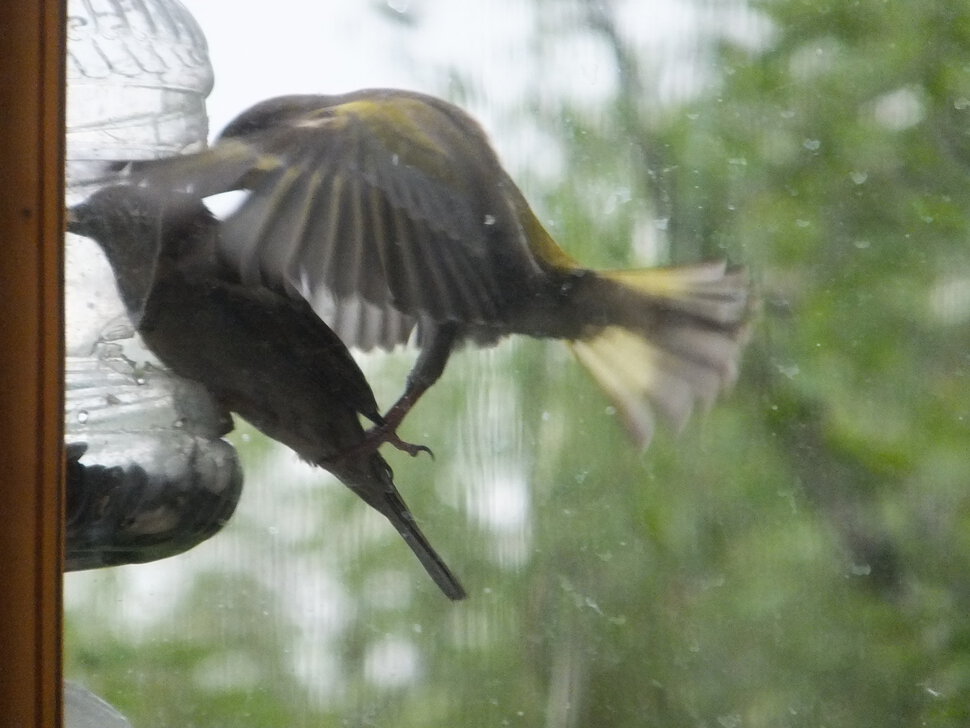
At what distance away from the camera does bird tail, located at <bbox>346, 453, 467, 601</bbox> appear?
60cm

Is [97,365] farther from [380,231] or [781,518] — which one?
[781,518]

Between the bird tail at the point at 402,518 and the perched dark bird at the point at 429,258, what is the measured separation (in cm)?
3

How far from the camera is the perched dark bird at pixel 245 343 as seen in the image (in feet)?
1.88

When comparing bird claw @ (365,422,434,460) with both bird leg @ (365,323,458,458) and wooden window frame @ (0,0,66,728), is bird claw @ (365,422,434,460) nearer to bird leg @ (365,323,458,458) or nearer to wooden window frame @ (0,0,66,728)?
bird leg @ (365,323,458,458)

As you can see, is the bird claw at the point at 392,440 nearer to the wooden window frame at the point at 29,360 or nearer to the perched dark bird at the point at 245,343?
the perched dark bird at the point at 245,343

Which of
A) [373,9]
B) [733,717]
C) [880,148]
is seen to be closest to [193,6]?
[373,9]

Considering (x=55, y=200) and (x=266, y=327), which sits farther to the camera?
(x=266, y=327)

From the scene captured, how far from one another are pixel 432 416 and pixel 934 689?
36 centimetres

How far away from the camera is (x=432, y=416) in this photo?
61cm

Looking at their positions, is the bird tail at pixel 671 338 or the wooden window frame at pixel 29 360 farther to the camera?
the bird tail at pixel 671 338

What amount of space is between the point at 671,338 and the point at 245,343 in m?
A: 0.28

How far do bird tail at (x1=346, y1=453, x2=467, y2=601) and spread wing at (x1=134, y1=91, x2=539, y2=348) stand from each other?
85 millimetres

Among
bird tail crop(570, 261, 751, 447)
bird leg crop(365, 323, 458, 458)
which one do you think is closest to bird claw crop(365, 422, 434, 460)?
bird leg crop(365, 323, 458, 458)

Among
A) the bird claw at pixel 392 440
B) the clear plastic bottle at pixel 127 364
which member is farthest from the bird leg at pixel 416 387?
the clear plastic bottle at pixel 127 364
